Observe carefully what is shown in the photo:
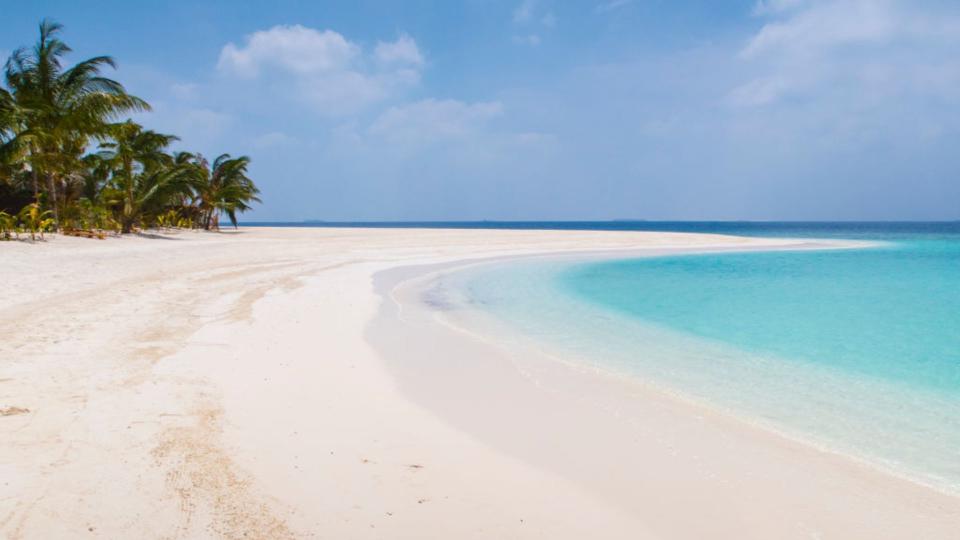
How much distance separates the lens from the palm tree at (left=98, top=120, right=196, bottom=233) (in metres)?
27.1

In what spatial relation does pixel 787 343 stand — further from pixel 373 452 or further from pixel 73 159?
pixel 73 159

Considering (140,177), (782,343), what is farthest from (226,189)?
(782,343)

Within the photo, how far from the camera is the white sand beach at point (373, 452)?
2812mm

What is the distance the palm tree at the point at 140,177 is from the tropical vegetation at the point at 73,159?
0.05 metres

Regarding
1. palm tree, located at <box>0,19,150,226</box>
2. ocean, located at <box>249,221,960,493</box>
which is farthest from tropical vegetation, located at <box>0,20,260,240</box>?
ocean, located at <box>249,221,960,493</box>

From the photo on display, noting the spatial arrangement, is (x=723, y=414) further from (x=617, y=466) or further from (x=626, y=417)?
(x=617, y=466)

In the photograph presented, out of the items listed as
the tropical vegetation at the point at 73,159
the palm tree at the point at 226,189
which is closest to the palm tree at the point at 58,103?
the tropical vegetation at the point at 73,159

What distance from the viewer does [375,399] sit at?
4.83 metres

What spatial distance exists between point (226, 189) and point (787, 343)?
39.7m

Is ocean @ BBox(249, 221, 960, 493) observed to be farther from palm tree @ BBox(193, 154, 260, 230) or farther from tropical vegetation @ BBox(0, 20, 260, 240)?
palm tree @ BBox(193, 154, 260, 230)

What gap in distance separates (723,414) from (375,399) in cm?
319

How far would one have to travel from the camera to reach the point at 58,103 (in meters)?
22.2

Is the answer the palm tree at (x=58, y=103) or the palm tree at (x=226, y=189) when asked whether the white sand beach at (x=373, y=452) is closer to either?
the palm tree at (x=58, y=103)

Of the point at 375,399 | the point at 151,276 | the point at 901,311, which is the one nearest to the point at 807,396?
the point at 375,399
